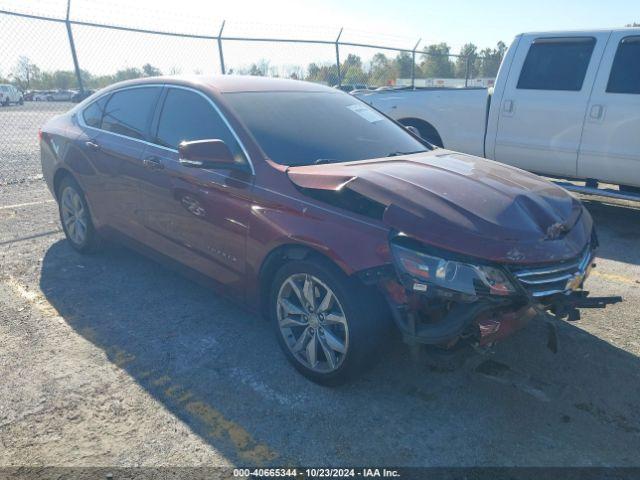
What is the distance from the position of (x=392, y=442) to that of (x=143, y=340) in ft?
6.14

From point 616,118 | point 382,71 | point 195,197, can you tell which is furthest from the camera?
point 382,71

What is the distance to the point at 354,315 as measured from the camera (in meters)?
2.79

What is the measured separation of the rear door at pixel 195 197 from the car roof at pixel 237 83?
9 cm

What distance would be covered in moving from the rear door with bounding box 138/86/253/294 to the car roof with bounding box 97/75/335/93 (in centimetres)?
9

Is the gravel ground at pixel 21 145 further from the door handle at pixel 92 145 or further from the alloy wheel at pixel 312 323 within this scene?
the alloy wheel at pixel 312 323

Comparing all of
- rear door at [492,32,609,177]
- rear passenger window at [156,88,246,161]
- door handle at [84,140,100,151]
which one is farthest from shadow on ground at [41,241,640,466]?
rear door at [492,32,609,177]

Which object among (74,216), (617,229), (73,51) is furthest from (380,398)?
(73,51)

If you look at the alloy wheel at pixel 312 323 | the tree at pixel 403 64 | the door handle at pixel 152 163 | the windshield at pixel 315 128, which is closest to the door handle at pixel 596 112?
the windshield at pixel 315 128

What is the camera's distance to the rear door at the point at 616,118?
5.96 metres

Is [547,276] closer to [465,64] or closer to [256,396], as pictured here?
[256,396]

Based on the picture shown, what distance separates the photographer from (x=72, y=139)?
16.3 ft

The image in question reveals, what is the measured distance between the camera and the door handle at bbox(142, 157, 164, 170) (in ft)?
12.9

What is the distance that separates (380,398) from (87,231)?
3.36m

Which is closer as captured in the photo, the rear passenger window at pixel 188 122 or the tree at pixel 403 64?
the rear passenger window at pixel 188 122
